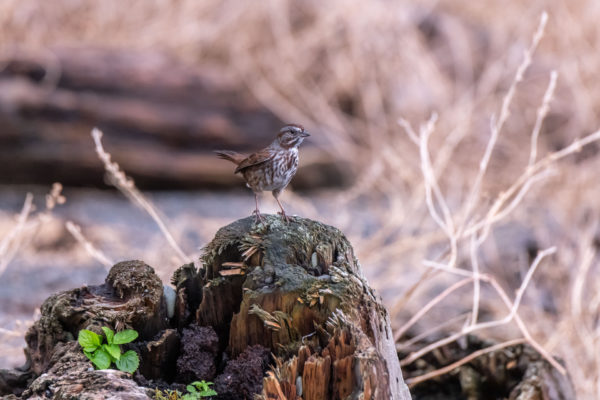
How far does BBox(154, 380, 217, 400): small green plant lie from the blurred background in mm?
3730

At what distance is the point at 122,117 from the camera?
7.05 m

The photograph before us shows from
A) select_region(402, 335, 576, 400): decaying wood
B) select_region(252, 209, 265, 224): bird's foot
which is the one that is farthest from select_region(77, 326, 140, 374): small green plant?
select_region(402, 335, 576, 400): decaying wood

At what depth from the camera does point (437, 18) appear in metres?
8.40

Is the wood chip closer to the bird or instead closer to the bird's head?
the bird

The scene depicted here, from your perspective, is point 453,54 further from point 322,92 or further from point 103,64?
point 103,64

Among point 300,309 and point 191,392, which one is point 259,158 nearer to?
point 300,309

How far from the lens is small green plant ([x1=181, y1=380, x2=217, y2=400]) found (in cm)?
177

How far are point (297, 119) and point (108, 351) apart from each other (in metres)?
5.96

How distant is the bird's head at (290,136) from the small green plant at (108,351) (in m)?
0.94

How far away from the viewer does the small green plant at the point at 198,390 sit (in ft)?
5.82

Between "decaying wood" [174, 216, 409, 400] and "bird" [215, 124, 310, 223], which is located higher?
"bird" [215, 124, 310, 223]

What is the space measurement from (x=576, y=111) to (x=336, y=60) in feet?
9.04

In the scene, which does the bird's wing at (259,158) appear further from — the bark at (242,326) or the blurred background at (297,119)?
the blurred background at (297,119)

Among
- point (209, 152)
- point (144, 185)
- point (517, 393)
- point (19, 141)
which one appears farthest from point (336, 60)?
point (517, 393)
